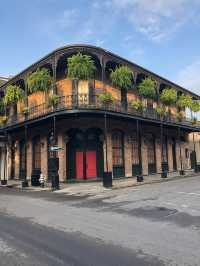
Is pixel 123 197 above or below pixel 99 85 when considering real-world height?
below

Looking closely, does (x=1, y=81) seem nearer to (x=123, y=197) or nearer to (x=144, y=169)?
(x=144, y=169)

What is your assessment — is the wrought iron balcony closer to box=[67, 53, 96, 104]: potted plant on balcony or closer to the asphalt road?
box=[67, 53, 96, 104]: potted plant on balcony

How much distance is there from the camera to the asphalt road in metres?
5.21

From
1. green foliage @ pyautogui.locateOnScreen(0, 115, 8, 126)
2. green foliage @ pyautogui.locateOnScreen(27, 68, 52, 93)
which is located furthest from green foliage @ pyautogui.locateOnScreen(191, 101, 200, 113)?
green foliage @ pyautogui.locateOnScreen(0, 115, 8, 126)

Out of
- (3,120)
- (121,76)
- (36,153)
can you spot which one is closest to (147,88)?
(121,76)

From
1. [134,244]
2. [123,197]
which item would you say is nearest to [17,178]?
[123,197]

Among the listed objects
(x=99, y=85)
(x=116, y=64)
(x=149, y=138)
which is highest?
(x=116, y=64)

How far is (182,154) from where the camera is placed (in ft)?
98.5

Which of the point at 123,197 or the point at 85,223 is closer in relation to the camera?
the point at 85,223

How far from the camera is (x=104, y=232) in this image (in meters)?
7.09

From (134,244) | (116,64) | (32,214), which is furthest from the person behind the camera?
(116,64)

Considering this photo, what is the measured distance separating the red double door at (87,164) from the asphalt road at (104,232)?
348 inches

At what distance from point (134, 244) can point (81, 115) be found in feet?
47.4

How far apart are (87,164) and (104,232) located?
13900mm
